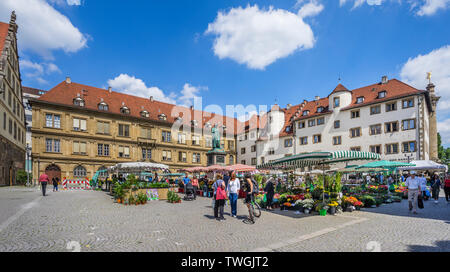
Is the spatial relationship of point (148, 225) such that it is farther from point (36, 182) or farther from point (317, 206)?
point (36, 182)

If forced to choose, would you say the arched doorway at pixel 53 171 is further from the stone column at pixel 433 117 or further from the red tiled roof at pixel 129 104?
the stone column at pixel 433 117

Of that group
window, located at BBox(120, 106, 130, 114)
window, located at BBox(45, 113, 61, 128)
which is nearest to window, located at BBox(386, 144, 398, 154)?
window, located at BBox(120, 106, 130, 114)

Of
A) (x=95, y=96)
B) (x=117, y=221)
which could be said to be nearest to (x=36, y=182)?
(x=95, y=96)

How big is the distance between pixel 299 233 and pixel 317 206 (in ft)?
12.7

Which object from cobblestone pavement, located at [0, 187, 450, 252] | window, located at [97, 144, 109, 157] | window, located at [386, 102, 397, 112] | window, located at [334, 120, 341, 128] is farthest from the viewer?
window, located at [97, 144, 109, 157]

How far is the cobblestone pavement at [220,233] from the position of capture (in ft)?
21.8

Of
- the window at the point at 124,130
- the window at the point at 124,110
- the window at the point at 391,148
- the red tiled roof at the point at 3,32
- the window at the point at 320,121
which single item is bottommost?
the window at the point at 391,148

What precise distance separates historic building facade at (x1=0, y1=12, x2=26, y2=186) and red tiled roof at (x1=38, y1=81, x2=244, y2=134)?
5090mm

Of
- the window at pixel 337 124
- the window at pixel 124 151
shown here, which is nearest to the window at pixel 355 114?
the window at pixel 337 124

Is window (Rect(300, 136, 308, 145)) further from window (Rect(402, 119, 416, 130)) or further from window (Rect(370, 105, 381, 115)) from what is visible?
window (Rect(402, 119, 416, 130))

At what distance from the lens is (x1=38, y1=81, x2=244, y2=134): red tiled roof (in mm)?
41281

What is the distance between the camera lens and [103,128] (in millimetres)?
43531

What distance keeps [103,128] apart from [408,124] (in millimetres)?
43058

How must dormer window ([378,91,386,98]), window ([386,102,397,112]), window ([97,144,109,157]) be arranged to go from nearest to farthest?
window ([386,102,397,112]) → dormer window ([378,91,386,98]) → window ([97,144,109,157])
